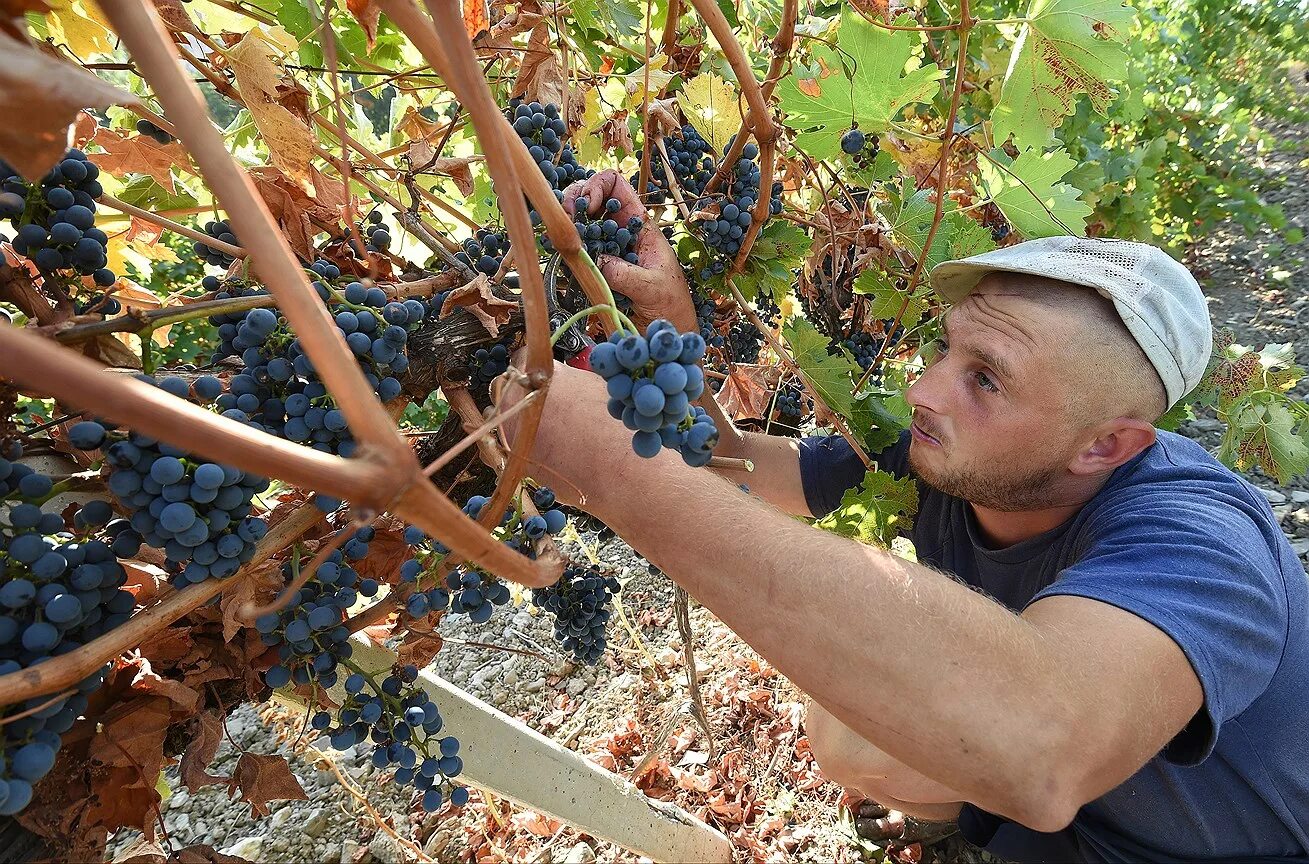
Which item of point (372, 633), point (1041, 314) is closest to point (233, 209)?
point (372, 633)

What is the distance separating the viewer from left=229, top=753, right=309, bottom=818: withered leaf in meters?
1.24

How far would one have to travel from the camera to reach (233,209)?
19.0 inches

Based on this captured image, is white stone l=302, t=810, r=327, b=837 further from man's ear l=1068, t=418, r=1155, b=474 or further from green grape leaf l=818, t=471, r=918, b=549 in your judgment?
man's ear l=1068, t=418, r=1155, b=474

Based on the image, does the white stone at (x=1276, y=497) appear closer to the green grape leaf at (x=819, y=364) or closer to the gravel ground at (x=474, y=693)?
the gravel ground at (x=474, y=693)

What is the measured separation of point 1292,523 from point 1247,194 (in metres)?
3.50

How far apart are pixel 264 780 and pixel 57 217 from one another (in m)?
0.94

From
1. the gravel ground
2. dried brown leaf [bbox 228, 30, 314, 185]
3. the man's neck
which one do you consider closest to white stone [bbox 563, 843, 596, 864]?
the gravel ground

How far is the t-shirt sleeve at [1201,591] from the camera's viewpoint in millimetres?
1234

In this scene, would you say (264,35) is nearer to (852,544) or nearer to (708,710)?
(852,544)

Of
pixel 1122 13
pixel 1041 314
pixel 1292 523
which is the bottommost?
pixel 1292 523

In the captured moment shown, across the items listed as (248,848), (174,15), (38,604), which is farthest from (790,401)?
(248,848)

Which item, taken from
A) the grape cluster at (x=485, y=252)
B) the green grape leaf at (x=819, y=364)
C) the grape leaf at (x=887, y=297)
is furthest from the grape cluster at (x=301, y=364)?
the grape leaf at (x=887, y=297)

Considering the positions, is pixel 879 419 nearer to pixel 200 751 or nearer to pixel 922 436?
pixel 922 436

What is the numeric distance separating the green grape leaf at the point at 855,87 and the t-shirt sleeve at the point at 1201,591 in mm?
1096
